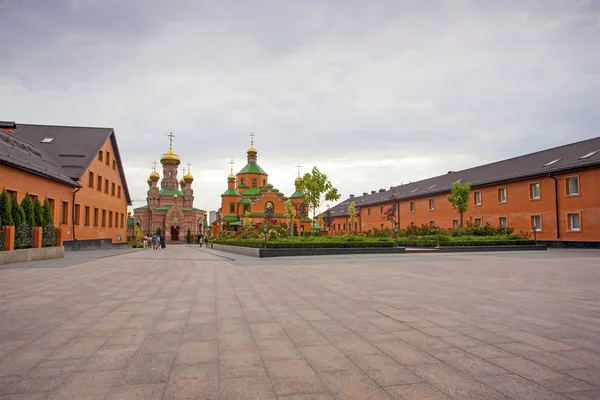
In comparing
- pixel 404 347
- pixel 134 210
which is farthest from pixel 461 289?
pixel 134 210

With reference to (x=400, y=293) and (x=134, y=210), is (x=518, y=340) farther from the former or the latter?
(x=134, y=210)

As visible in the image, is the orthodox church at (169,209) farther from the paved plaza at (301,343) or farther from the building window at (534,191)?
the paved plaza at (301,343)

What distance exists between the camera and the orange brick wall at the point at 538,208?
28297mm

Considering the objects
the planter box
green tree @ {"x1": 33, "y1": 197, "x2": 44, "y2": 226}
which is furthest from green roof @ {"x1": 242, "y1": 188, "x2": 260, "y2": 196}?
the planter box

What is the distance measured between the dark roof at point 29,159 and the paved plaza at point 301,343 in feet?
49.9

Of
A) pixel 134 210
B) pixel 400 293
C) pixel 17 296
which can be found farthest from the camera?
pixel 134 210

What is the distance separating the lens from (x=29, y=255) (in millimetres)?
17703

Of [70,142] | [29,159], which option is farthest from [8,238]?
[70,142]

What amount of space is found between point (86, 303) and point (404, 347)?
5.86m

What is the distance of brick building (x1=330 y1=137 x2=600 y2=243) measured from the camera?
28.7 meters

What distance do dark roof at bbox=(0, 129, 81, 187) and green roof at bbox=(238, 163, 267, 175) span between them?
1821 inches

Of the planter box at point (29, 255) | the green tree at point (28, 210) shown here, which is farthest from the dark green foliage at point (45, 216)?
the planter box at point (29, 255)

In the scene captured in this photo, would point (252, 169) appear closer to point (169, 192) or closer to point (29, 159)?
point (169, 192)

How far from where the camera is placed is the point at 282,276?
492 inches
